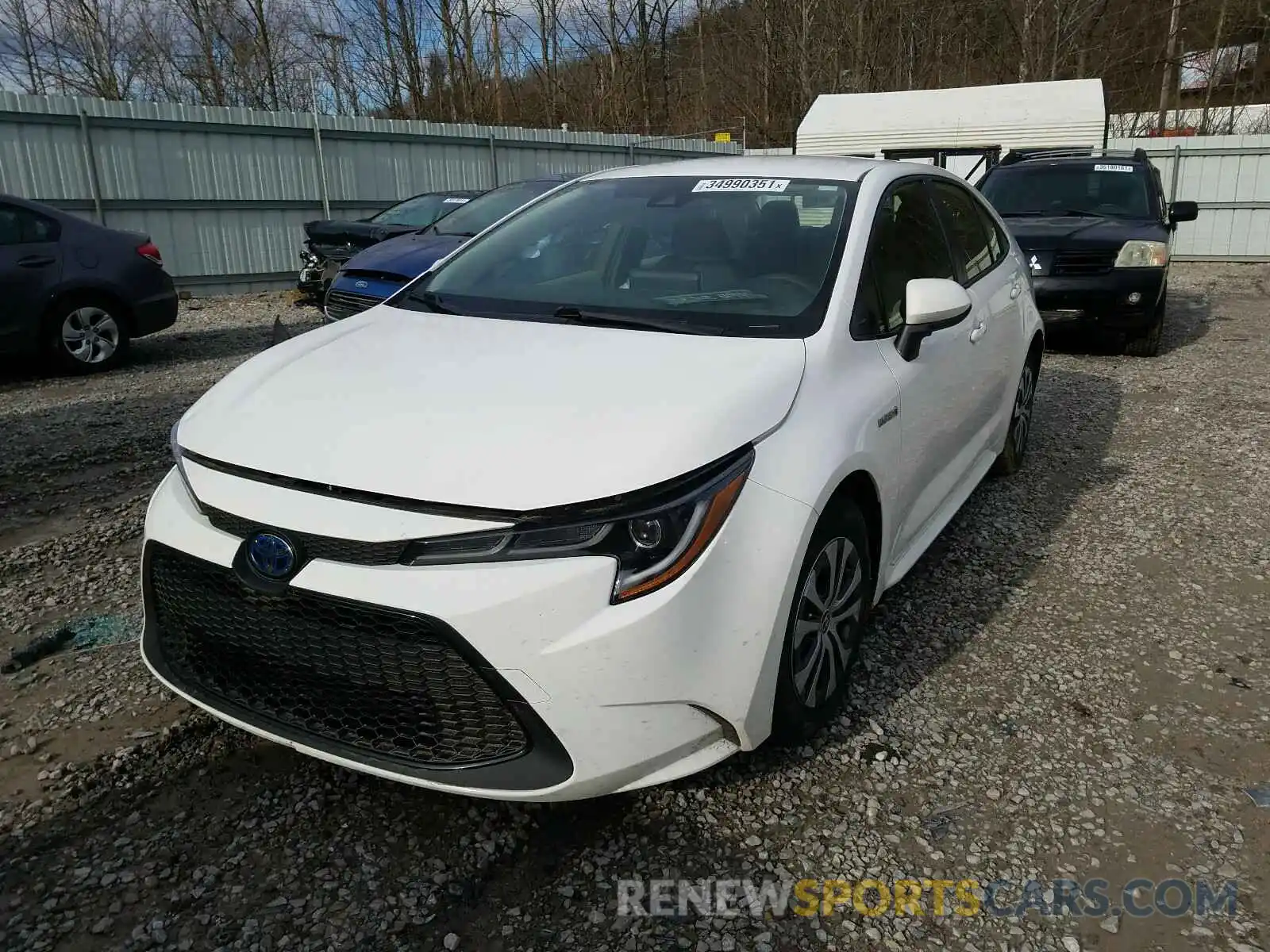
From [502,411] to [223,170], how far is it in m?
13.0

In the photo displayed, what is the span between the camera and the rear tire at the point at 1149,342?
849 centimetres

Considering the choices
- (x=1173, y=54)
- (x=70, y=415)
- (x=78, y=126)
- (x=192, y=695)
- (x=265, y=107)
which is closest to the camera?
(x=192, y=695)

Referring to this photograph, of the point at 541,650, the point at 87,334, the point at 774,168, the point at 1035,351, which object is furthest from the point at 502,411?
the point at 87,334

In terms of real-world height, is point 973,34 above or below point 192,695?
above

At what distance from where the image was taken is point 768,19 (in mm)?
29188

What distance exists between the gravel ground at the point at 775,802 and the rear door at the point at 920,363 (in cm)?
51

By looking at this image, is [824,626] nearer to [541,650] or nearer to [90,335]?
[541,650]

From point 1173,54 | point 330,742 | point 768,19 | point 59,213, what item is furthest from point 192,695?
point 1173,54

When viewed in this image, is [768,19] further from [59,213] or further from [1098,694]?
[1098,694]

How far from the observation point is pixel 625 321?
296 centimetres

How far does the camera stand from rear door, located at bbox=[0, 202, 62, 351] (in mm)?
7415

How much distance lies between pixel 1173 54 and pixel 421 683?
39.3 m

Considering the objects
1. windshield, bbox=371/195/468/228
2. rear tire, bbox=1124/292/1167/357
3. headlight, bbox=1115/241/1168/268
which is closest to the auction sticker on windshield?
headlight, bbox=1115/241/1168/268

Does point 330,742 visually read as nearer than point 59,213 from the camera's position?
Yes
